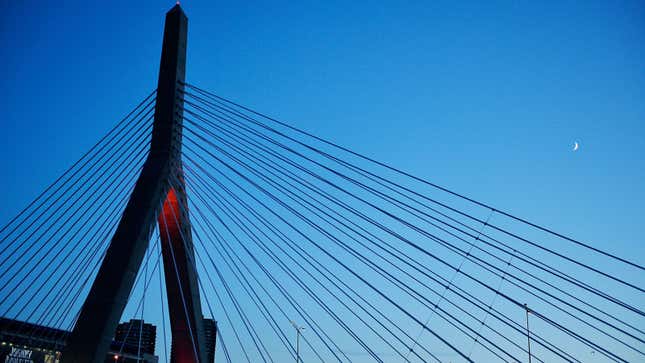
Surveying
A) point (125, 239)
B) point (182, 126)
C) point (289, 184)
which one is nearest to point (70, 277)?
point (125, 239)

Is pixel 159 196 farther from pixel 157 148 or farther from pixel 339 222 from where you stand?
pixel 339 222

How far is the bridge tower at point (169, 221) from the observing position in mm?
12945

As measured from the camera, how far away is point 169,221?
1512cm

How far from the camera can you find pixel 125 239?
13.0 meters

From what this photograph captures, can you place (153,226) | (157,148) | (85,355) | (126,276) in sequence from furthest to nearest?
(157,148) < (153,226) < (126,276) < (85,355)

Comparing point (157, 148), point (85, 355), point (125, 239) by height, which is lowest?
point (85, 355)

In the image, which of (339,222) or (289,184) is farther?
(289,184)

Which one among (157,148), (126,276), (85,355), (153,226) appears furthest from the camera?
(157,148)

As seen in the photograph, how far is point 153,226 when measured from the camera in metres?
13.7

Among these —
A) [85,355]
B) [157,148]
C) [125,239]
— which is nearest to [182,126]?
[157,148]

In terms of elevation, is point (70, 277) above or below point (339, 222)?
below

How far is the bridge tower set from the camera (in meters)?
12.9

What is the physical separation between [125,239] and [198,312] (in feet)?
10.2

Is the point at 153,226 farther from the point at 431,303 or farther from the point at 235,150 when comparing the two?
the point at 431,303
